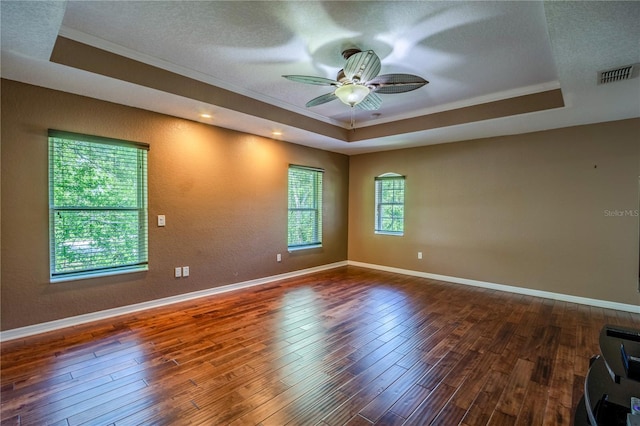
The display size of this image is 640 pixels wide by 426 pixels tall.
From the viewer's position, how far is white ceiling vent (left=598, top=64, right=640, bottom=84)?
2.52 metres

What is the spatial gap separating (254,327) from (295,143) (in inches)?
137

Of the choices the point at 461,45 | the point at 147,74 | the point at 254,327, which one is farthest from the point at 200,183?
the point at 461,45

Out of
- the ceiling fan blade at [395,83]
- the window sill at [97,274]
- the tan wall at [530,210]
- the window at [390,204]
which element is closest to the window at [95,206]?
the window sill at [97,274]

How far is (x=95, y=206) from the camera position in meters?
3.34

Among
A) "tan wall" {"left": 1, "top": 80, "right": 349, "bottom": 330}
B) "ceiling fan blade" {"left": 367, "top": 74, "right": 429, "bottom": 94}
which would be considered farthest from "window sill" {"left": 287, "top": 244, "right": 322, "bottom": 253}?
"ceiling fan blade" {"left": 367, "top": 74, "right": 429, "bottom": 94}

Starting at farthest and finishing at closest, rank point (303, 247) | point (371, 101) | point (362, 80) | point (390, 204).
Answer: point (390, 204)
point (303, 247)
point (371, 101)
point (362, 80)

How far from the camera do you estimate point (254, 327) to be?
3.20 metres

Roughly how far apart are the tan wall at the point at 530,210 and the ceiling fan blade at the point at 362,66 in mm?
3303

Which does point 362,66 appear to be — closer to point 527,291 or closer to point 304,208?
point 304,208

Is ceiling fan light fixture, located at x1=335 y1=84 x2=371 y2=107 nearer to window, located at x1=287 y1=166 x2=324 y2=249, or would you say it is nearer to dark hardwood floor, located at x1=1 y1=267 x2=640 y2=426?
dark hardwood floor, located at x1=1 y1=267 x2=640 y2=426

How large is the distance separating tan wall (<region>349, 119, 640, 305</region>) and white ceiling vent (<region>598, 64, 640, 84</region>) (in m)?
1.79

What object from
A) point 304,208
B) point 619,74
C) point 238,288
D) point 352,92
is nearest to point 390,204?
point 304,208

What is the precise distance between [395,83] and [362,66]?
35cm

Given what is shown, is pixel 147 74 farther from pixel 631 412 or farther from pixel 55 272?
pixel 631 412
